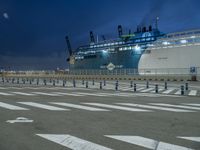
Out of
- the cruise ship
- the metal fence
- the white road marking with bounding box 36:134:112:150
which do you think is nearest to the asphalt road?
the white road marking with bounding box 36:134:112:150

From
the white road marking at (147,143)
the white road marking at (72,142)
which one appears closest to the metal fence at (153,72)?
the white road marking at (147,143)

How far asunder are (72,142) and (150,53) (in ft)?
180

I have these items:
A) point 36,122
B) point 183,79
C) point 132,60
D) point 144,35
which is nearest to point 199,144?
point 36,122

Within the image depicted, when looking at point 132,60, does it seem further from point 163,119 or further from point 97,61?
point 163,119

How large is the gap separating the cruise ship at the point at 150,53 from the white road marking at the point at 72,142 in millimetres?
31234

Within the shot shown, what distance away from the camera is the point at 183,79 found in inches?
1346

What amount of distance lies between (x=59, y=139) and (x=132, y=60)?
59458 millimetres

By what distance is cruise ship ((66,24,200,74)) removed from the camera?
49562 millimetres

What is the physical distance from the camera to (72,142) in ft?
15.3

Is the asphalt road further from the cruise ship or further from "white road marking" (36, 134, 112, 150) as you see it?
the cruise ship

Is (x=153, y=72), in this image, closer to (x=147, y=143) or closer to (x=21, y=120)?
(x=21, y=120)

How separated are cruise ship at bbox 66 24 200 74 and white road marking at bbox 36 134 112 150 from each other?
3123 centimetres

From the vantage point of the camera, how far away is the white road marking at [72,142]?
14.2 ft

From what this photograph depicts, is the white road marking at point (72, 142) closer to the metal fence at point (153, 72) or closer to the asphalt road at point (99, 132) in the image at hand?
the asphalt road at point (99, 132)
